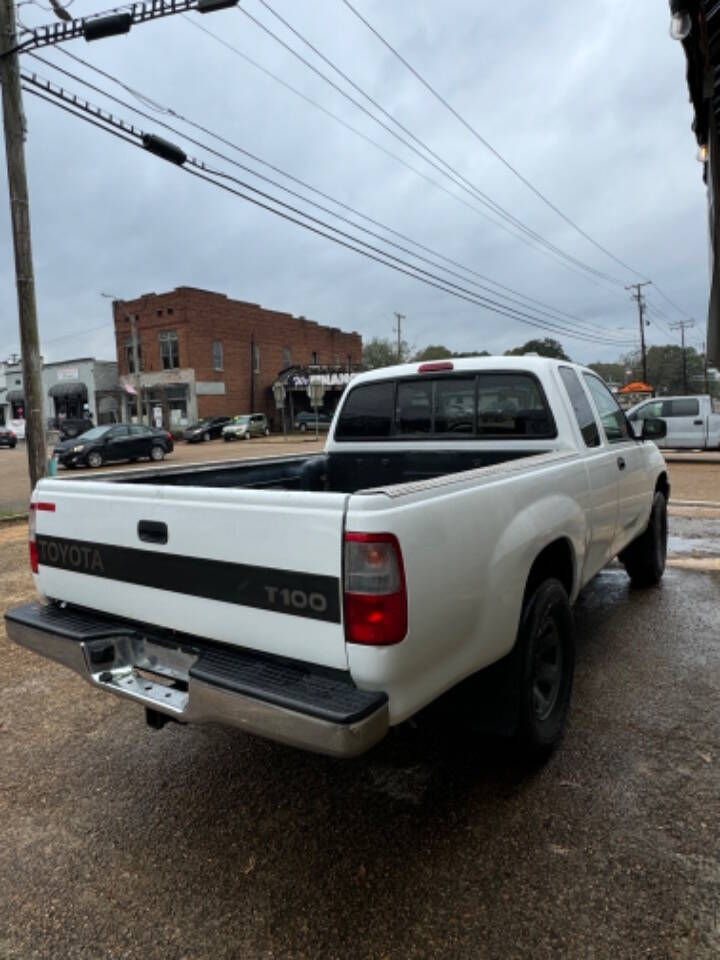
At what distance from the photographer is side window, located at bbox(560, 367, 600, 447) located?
3.96 meters

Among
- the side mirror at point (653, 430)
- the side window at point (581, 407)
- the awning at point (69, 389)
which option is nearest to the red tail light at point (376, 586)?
the side window at point (581, 407)

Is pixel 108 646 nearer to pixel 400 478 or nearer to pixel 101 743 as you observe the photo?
pixel 101 743

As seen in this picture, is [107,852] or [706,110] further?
[706,110]

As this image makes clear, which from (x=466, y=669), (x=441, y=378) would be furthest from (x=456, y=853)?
(x=441, y=378)

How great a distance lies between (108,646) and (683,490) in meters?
11.6

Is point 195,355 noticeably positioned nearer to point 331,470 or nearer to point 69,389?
point 69,389

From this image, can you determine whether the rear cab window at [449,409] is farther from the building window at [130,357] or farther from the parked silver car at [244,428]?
the building window at [130,357]

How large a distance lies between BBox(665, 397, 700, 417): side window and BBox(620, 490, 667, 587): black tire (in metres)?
13.1

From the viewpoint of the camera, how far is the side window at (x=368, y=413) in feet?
14.8

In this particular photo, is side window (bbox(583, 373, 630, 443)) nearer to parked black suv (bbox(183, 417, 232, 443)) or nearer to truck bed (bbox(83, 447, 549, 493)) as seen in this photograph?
truck bed (bbox(83, 447, 549, 493))

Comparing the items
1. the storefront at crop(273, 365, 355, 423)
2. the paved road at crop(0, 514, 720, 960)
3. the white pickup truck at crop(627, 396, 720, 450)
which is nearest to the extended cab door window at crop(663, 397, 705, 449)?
the white pickup truck at crop(627, 396, 720, 450)

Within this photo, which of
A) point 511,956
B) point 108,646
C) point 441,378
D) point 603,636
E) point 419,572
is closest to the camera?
point 511,956

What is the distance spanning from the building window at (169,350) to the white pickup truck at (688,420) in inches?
1256

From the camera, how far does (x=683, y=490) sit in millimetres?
11898
